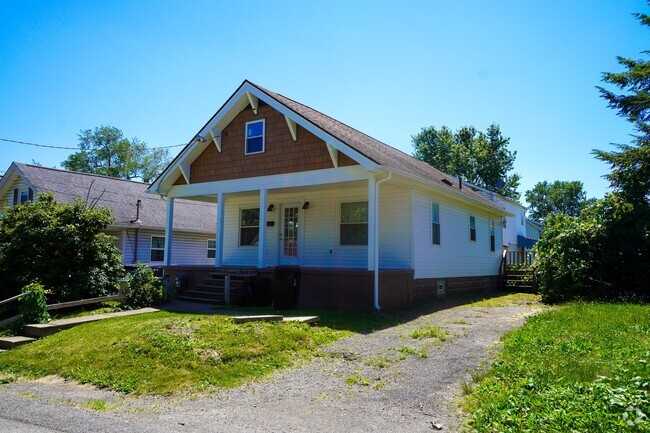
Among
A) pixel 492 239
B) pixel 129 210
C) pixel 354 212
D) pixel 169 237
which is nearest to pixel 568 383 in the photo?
pixel 354 212

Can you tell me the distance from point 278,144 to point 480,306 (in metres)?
7.84

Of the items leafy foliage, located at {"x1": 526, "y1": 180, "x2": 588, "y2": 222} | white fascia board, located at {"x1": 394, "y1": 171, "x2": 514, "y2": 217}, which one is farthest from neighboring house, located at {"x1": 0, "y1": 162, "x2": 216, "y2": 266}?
leafy foliage, located at {"x1": 526, "y1": 180, "x2": 588, "y2": 222}

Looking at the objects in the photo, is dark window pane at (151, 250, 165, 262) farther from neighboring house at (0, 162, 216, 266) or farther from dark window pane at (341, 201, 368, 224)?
dark window pane at (341, 201, 368, 224)

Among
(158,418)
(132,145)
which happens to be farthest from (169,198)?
(132,145)

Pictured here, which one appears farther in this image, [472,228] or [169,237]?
[472,228]

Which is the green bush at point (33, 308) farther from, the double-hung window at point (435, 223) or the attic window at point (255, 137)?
the double-hung window at point (435, 223)

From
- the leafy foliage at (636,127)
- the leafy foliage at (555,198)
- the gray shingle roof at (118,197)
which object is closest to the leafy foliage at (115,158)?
the gray shingle roof at (118,197)

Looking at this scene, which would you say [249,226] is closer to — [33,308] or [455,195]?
[455,195]

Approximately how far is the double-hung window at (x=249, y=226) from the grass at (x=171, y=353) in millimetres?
7744

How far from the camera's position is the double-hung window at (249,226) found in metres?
16.9

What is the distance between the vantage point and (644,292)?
1355 cm

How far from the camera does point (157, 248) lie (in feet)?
73.6

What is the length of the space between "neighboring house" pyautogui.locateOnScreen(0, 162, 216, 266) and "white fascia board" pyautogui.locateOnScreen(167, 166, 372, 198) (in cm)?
595

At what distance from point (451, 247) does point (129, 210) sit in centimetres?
1511
